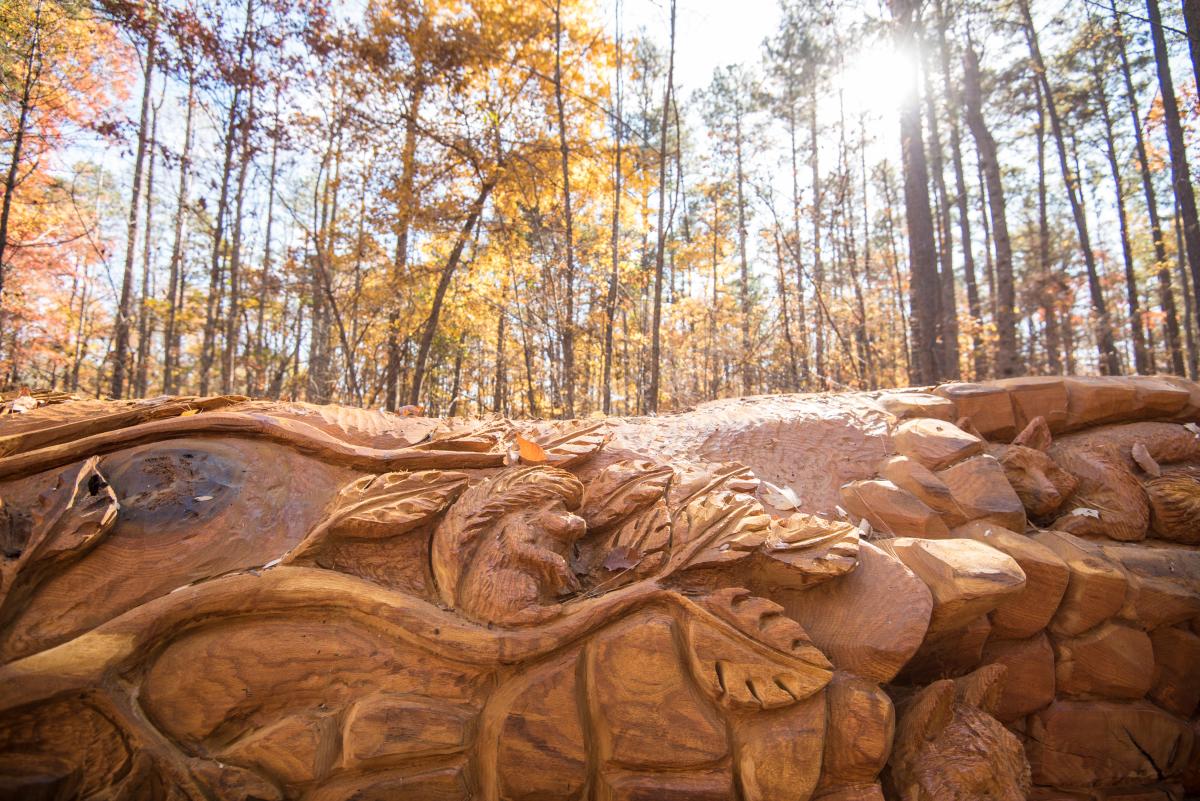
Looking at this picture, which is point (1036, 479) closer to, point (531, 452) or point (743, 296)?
point (531, 452)

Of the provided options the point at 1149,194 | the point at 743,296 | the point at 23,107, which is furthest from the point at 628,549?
the point at 1149,194

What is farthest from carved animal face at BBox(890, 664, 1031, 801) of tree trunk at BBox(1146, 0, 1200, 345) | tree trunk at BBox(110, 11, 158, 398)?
tree trunk at BBox(110, 11, 158, 398)

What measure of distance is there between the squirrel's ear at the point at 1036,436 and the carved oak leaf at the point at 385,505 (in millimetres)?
2533

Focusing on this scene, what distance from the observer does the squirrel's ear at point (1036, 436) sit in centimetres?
253

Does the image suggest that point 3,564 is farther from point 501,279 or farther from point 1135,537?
point 501,279

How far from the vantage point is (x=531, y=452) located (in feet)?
6.53

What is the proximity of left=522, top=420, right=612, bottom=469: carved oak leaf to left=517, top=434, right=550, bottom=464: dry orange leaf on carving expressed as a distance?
0.01 metres

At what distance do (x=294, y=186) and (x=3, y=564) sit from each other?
13493mm

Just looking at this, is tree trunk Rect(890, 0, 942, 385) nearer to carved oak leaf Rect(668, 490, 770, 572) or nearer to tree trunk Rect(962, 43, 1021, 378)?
tree trunk Rect(962, 43, 1021, 378)

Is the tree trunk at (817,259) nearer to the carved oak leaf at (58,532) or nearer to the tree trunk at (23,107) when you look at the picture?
the carved oak leaf at (58,532)

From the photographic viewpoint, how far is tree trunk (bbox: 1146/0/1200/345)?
630 cm

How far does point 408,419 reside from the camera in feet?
7.61

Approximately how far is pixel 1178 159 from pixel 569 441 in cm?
941

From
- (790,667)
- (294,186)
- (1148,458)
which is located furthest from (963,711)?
(294,186)
